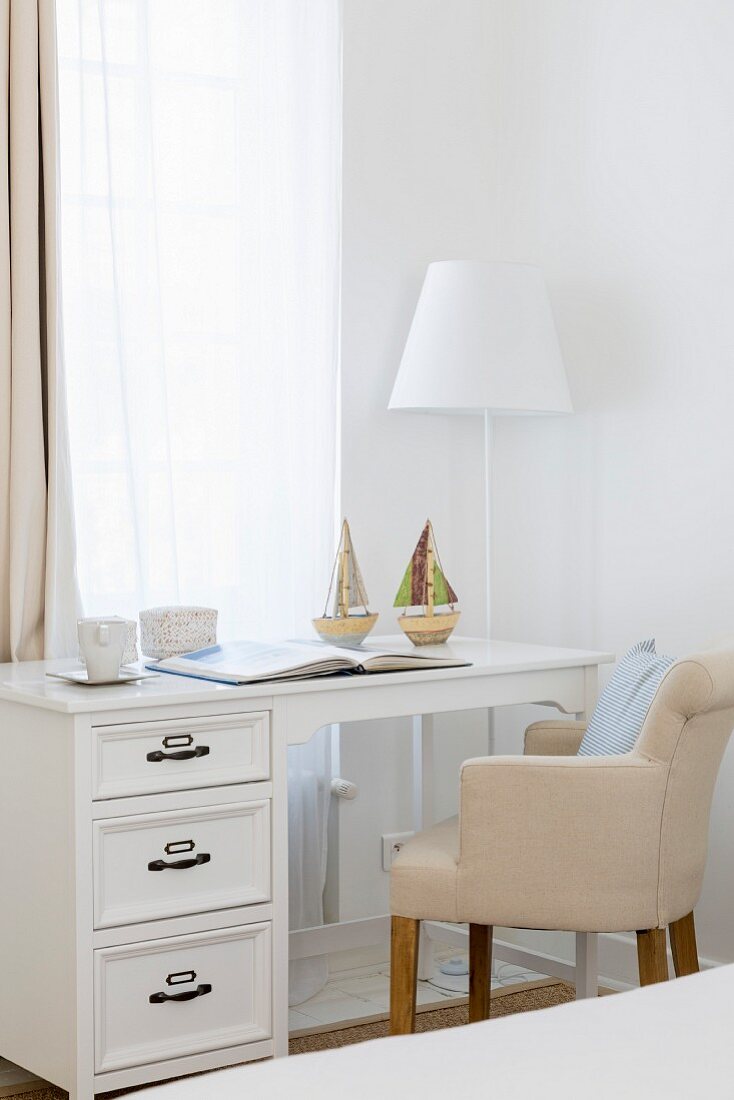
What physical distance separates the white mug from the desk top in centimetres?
3

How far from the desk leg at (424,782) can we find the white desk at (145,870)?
0.55 metres

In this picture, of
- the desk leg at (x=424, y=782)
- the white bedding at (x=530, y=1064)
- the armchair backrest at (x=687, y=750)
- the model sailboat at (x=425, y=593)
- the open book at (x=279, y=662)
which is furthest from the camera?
the desk leg at (x=424, y=782)

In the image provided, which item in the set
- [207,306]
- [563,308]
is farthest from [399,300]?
[207,306]

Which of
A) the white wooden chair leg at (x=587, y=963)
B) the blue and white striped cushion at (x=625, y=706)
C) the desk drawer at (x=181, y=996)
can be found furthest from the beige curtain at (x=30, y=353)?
the white wooden chair leg at (x=587, y=963)

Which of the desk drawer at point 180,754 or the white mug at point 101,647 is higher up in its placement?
the white mug at point 101,647

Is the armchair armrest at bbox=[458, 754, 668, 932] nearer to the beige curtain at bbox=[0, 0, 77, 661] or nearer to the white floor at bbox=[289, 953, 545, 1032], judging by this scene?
the white floor at bbox=[289, 953, 545, 1032]

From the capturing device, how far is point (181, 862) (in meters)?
2.02

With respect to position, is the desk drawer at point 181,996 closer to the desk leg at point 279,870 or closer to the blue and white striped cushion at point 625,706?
the desk leg at point 279,870

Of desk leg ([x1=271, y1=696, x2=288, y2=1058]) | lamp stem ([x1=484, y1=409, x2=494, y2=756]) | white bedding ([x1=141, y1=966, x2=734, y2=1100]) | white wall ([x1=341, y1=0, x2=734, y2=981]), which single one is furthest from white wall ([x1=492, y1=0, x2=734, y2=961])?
white bedding ([x1=141, y1=966, x2=734, y2=1100])

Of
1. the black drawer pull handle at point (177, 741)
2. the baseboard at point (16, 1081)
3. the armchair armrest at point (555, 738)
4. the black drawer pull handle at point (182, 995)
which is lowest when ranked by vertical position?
the baseboard at point (16, 1081)

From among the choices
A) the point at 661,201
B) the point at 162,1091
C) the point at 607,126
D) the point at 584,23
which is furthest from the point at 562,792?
the point at 584,23

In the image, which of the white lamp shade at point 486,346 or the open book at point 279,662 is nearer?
the open book at point 279,662

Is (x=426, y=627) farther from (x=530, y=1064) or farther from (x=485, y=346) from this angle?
(x=530, y=1064)

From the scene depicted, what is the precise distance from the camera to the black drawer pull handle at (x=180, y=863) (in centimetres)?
200
